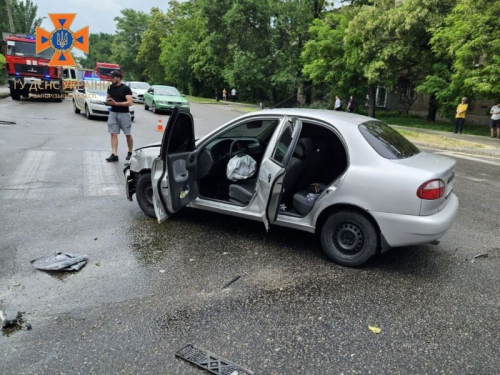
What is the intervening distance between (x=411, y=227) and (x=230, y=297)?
1809 millimetres

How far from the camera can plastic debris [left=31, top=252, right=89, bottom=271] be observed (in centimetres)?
381

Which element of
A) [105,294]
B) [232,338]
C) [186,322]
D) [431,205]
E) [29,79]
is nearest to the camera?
[232,338]

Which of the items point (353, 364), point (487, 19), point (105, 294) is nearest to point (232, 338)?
point (353, 364)

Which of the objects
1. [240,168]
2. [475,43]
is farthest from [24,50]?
[475,43]

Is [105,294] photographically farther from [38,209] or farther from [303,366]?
[38,209]

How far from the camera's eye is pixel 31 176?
278 inches

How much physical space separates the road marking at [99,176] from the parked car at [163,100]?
11843mm

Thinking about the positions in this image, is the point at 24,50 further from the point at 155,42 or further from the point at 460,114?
the point at 155,42

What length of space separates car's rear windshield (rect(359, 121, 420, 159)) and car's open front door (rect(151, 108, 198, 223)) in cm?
203

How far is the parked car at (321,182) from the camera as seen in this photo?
372cm

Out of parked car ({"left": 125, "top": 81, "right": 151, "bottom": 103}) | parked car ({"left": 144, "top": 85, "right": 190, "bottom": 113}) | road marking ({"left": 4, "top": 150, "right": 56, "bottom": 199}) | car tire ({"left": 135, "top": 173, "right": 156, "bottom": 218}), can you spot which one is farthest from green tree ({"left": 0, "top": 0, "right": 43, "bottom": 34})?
car tire ({"left": 135, "top": 173, "right": 156, "bottom": 218})

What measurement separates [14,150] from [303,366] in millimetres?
8981

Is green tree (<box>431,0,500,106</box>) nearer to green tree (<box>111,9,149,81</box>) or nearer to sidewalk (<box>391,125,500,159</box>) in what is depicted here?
sidewalk (<box>391,125,500,159</box>)

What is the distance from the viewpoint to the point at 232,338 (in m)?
2.86
